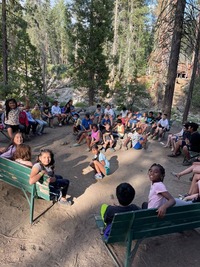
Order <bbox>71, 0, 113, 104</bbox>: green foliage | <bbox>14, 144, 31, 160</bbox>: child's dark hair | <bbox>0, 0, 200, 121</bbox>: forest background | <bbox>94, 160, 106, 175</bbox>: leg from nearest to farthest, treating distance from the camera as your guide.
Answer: <bbox>14, 144, 31, 160</bbox>: child's dark hair < <bbox>94, 160, 106, 175</bbox>: leg < <bbox>0, 0, 200, 121</bbox>: forest background < <bbox>71, 0, 113, 104</bbox>: green foliage

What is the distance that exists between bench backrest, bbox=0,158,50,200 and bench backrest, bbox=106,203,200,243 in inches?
52.7

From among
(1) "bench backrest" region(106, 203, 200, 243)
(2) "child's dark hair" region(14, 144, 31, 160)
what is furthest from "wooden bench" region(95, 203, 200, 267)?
(2) "child's dark hair" region(14, 144, 31, 160)

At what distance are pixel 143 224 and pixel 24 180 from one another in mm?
1939

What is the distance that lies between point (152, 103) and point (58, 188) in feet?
67.6

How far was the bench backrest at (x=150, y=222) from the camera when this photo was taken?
241 cm

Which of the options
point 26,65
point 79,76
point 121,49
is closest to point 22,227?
→ point 79,76

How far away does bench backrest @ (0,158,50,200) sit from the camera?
3.43 metres

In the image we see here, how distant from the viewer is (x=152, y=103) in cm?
2314

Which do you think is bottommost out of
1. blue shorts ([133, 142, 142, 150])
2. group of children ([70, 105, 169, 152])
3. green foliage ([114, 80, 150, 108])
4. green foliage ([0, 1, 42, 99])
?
blue shorts ([133, 142, 142, 150])

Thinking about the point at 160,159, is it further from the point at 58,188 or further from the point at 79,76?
the point at 79,76

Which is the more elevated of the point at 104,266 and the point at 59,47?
the point at 59,47

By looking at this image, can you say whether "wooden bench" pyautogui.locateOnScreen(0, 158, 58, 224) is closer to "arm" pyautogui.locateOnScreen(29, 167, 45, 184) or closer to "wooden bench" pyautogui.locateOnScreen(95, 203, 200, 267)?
"arm" pyautogui.locateOnScreen(29, 167, 45, 184)

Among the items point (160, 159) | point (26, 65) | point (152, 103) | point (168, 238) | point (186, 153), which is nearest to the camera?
point (168, 238)

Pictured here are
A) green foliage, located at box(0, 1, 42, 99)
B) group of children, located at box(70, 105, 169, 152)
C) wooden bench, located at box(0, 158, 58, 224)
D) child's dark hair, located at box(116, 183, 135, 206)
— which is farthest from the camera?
green foliage, located at box(0, 1, 42, 99)
